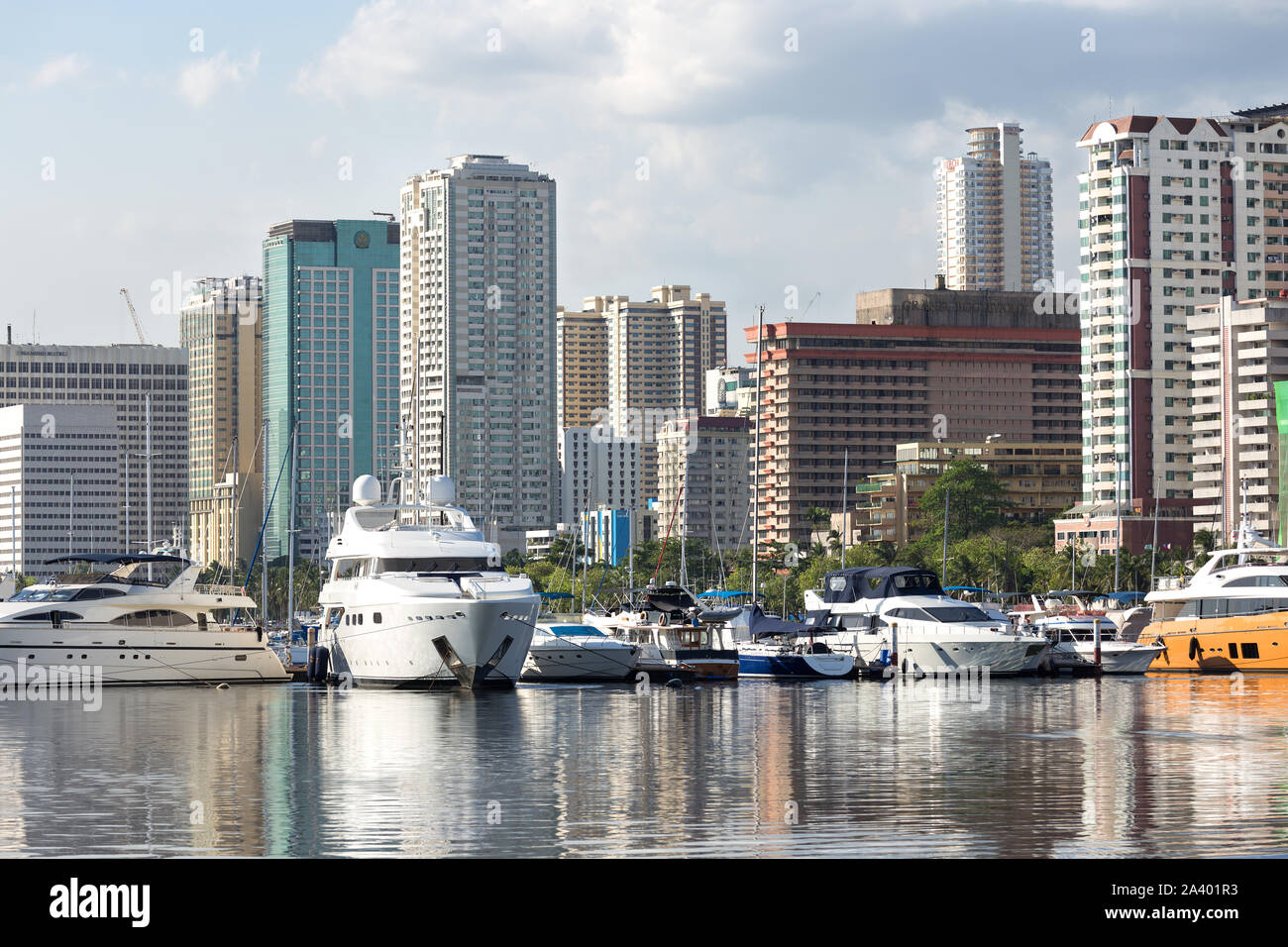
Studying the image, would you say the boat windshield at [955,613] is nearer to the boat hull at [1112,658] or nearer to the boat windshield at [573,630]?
the boat hull at [1112,658]

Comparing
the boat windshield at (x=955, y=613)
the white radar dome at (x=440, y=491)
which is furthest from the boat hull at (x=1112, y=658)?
the white radar dome at (x=440, y=491)

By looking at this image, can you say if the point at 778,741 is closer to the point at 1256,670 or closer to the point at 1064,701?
the point at 1064,701

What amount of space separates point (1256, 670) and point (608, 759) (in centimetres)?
5562

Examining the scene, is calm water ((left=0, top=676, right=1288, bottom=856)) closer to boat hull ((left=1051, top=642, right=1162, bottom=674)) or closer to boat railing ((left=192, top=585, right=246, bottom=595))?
boat railing ((left=192, top=585, right=246, bottom=595))

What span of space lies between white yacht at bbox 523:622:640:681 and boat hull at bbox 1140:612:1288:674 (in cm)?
2795

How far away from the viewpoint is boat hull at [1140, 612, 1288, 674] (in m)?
90.8

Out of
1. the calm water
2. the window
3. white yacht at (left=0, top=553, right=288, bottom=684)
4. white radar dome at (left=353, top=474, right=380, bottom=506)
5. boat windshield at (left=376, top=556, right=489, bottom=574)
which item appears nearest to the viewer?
the calm water

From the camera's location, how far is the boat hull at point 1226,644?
90.8 m

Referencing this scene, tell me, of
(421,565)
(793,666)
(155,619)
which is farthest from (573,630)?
(155,619)

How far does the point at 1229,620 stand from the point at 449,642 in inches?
1628

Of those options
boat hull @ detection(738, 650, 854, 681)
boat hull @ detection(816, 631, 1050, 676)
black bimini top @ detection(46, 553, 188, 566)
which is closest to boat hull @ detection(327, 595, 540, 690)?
black bimini top @ detection(46, 553, 188, 566)

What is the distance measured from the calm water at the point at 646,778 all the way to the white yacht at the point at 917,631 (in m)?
18.9
